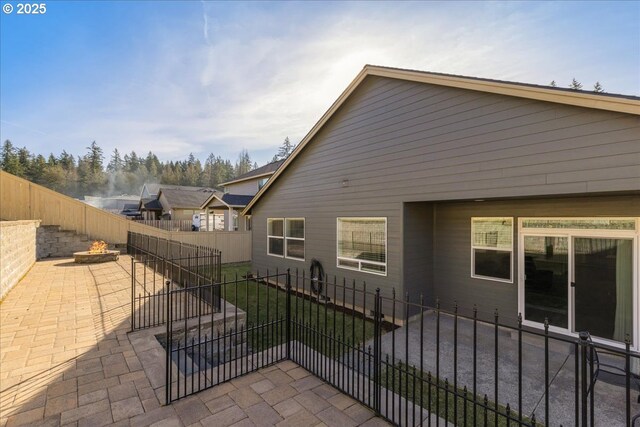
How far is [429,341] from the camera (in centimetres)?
525

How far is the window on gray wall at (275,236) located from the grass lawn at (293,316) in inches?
41.8

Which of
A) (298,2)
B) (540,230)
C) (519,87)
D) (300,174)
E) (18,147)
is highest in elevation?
(18,147)

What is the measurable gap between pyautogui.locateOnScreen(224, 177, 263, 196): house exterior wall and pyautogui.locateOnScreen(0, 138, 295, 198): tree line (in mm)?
32427

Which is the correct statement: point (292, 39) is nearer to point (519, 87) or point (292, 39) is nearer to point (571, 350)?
point (519, 87)

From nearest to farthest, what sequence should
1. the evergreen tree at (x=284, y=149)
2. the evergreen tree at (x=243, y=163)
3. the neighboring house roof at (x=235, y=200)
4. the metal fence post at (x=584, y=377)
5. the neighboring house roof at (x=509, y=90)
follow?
the metal fence post at (x=584, y=377) → the neighboring house roof at (x=509, y=90) → the neighboring house roof at (x=235, y=200) → the evergreen tree at (x=284, y=149) → the evergreen tree at (x=243, y=163)

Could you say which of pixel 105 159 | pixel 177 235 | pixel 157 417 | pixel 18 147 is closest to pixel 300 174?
pixel 157 417

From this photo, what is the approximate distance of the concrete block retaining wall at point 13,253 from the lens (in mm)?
6609

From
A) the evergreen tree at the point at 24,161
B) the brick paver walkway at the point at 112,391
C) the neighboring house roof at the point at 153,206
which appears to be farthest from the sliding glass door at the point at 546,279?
the evergreen tree at the point at 24,161

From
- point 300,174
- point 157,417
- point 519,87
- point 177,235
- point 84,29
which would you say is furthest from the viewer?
point 177,235

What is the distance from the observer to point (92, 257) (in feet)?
37.6

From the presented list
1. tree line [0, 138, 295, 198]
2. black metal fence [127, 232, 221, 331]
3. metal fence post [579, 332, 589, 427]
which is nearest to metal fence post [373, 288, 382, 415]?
metal fence post [579, 332, 589, 427]

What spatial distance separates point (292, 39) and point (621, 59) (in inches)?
333

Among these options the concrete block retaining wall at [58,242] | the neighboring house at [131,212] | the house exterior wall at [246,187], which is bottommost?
the concrete block retaining wall at [58,242]

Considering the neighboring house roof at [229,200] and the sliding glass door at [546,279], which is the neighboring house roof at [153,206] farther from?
the sliding glass door at [546,279]
